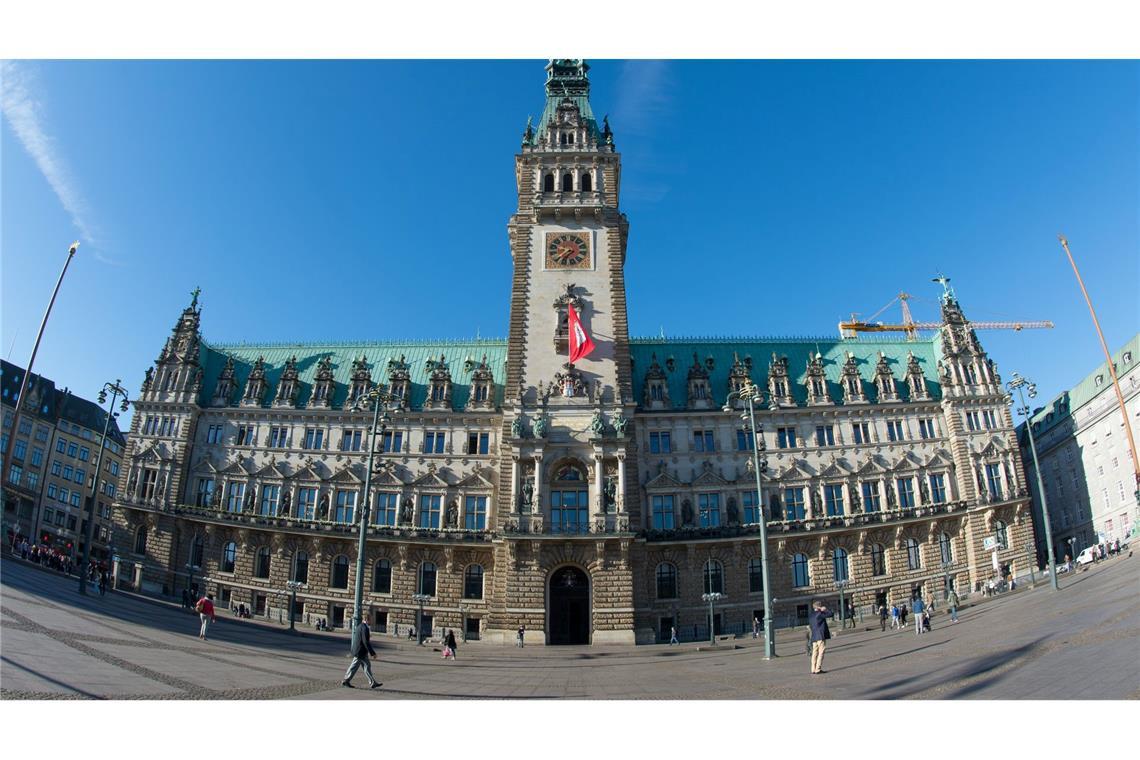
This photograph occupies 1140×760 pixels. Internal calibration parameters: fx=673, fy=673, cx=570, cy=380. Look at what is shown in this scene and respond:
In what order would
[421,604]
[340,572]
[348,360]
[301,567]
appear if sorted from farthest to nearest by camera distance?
[348,360] → [301,567] → [340,572] → [421,604]

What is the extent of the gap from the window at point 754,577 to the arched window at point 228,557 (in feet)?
143

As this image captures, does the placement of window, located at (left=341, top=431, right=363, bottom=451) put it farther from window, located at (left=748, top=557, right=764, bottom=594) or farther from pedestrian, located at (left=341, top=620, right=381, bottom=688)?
pedestrian, located at (left=341, top=620, right=381, bottom=688)

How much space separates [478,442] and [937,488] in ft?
133

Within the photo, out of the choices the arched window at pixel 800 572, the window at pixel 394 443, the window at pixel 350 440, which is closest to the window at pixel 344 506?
the window at pixel 350 440

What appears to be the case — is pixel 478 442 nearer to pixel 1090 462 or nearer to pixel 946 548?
pixel 946 548

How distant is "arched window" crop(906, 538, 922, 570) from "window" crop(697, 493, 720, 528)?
15.8 m

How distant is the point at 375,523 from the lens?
58688mm

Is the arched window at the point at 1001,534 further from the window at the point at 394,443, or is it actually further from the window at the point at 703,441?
the window at the point at 394,443

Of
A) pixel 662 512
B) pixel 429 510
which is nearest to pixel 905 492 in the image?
pixel 662 512

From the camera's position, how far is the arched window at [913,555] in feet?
184

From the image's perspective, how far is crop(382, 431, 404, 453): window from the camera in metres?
61.3

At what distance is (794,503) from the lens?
192 feet

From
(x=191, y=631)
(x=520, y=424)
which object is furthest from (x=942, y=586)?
(x=191, y=631)

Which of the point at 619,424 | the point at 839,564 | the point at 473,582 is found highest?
the point at 619,424
